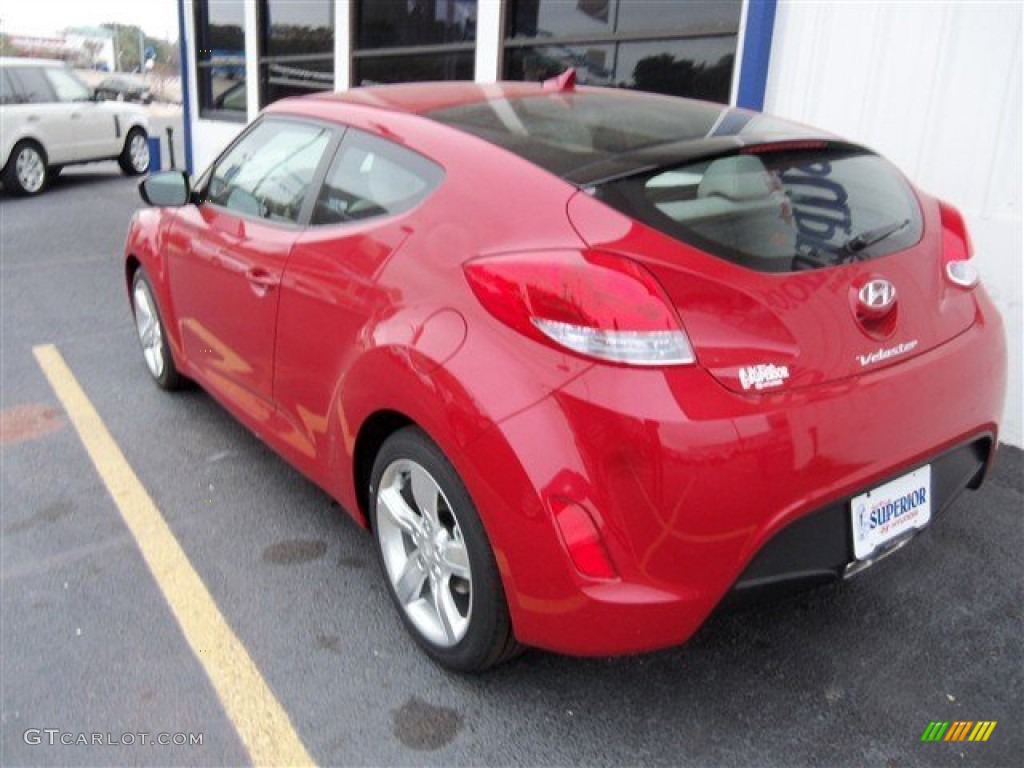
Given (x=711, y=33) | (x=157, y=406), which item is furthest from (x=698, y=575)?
(x=711, y=33)

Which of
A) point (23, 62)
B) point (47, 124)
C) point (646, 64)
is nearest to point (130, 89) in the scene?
point (23, 62)

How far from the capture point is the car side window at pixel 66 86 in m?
12.9

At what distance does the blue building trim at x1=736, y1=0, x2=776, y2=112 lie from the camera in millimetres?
4844

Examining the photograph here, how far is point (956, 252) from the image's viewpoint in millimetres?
2510

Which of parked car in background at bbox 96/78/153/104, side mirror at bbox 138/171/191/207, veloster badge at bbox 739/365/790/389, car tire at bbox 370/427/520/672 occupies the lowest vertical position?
parked car in background at bbox 96/78/153/104

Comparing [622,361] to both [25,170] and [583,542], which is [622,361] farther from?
[25,170]

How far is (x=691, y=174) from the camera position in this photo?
219 centimetres

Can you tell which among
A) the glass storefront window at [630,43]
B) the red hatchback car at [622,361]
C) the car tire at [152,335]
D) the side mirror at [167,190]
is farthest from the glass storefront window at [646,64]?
the car tire at [152,335]

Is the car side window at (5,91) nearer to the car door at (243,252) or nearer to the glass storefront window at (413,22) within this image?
the glass storefront window at (413,22)

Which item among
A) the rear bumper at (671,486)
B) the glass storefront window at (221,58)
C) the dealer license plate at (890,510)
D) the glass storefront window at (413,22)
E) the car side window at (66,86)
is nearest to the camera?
the rear bumper at (671,486)

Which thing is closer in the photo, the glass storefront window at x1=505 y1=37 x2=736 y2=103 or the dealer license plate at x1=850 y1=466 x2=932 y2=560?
the dealer license plate at x1=850 y1=466 x2=932 y2=560

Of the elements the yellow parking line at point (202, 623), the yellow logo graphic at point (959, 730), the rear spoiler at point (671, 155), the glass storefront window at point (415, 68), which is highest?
the rear spoiler at point (671, 155)

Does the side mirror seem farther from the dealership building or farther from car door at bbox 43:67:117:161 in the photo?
car door at bbox 43:67:117:161

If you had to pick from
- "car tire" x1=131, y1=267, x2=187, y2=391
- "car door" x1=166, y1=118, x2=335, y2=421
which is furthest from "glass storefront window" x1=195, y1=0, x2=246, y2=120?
"car door" x1=166, y1=118, x2=335, y2=421
